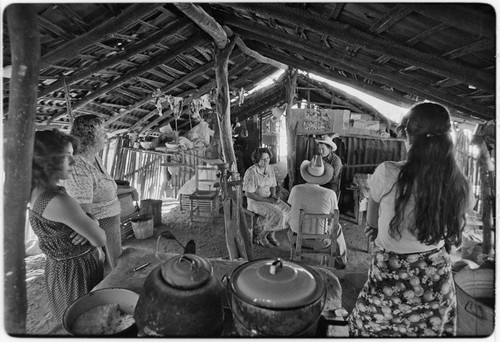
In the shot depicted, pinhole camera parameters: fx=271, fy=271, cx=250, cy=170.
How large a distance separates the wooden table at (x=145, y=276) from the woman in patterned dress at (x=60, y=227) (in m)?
0.19

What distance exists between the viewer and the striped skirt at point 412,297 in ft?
4.26

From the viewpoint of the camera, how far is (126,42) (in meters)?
2.99

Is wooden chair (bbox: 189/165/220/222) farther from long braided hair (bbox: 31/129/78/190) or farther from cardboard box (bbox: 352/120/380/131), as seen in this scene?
long braided hair (bbox: 31/129/78/190)

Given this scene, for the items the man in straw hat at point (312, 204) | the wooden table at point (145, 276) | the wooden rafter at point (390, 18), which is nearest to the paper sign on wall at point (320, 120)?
the man in straw hat at point (312, 204)

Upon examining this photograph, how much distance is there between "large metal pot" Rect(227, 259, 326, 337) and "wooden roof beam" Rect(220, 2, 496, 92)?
5.00 feet

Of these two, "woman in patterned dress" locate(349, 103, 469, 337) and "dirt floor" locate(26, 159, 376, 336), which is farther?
"dirt floor" locate(26, 159, 376, 336)

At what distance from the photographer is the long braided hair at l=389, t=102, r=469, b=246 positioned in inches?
46.0

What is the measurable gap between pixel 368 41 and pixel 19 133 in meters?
2.03

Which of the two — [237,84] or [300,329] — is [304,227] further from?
[237,84]

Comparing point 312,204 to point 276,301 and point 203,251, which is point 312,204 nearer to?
point 203,251

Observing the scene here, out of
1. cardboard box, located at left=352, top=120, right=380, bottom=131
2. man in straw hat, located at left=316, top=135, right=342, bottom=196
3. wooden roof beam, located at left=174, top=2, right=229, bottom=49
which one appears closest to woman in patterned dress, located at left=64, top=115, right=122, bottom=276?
wooden roof beam, located at left=174, top=2, right=229, bottom=49

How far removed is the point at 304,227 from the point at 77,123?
2714mm

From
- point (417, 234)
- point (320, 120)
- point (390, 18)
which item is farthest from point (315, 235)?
point (320, 120)

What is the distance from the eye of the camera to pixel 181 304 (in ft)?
3.15
